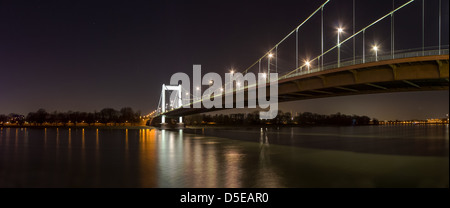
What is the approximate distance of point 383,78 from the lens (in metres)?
26.5

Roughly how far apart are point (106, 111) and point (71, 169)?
523 ft

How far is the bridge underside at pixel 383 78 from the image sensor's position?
2286cm

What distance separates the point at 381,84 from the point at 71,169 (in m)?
26.6

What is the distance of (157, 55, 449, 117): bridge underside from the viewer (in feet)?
75.0

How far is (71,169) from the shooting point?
15.9m
